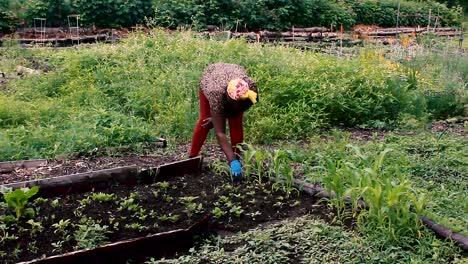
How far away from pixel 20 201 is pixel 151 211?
0.95 meters

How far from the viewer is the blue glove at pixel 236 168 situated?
5359 mm

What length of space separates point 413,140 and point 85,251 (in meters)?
4.40

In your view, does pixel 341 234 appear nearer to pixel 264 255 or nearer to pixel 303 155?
pixel 264 255

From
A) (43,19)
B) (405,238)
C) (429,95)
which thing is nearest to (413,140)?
(429,95)

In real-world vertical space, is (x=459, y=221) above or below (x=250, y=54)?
below

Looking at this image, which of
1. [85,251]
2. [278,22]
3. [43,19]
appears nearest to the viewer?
[85,251]

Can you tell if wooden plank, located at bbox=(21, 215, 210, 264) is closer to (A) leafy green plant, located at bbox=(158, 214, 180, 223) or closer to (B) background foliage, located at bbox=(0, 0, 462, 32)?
(A) leafy green plant, located at bbox=(158, 214, 180, 223)

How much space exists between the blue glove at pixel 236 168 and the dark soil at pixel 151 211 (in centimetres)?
8

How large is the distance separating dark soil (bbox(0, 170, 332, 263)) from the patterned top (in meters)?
0.66

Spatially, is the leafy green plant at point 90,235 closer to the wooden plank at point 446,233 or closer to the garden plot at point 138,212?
the garden plot at point 138,212

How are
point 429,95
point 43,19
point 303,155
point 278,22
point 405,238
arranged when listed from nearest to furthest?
point 405,238 → point 303,155 → point 429,95 → point 43,19 → point 278,22

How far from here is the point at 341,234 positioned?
13.9 feet

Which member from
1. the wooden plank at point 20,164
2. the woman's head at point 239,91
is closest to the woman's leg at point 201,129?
the woman's head at point 239,91

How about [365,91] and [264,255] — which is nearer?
[264,255]
